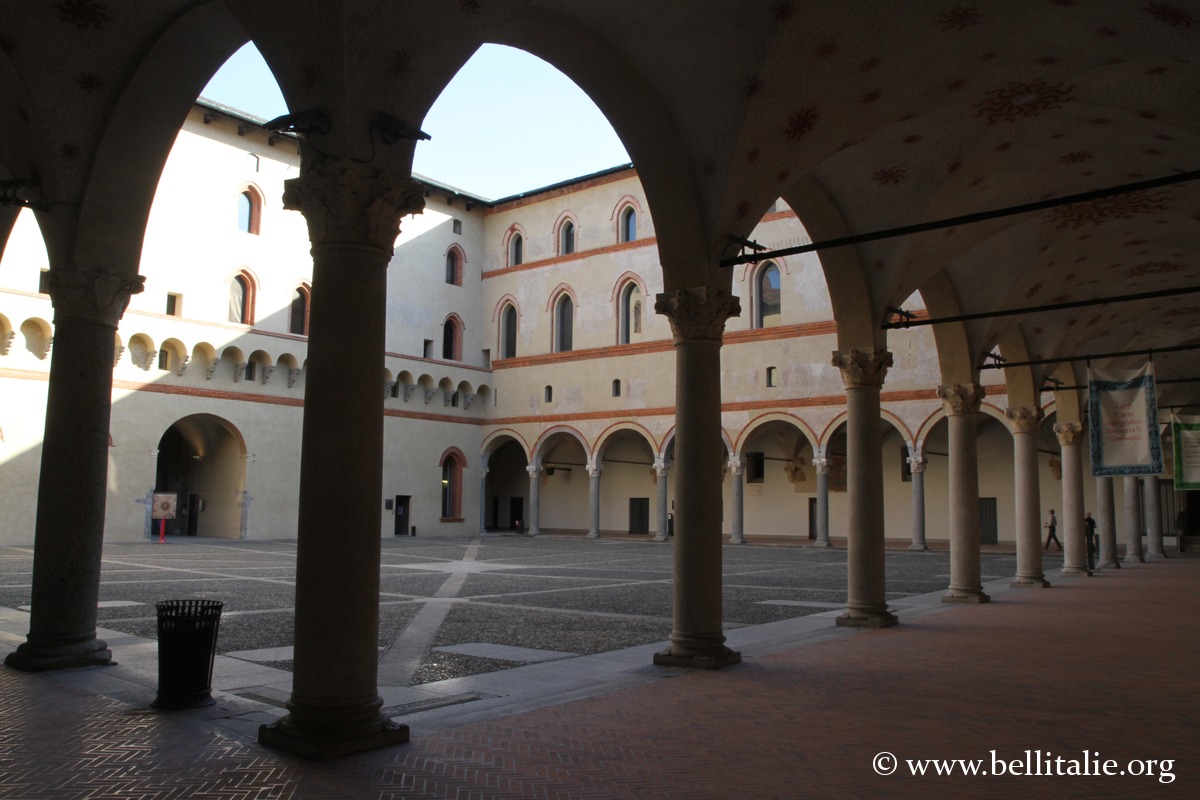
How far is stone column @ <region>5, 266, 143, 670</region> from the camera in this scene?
301 inches

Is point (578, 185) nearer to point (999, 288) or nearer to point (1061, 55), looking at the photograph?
point (999, 288)

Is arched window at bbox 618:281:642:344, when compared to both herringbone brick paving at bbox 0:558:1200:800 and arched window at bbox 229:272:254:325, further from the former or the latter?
herringbone brick paving at bbox 0:558:1200:800

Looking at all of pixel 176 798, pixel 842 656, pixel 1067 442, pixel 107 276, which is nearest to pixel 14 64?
pixel 107 276

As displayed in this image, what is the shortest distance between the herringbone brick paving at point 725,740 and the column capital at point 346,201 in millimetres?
3032

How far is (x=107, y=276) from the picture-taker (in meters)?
7.98

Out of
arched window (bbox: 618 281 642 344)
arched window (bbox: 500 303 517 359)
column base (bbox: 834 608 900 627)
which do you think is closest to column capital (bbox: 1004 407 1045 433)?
column base (bbox: 834 608 900 627)

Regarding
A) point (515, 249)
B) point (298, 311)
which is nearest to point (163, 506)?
point (298, 311)

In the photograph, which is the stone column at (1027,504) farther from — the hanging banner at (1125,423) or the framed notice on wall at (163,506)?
the framed notice on wall at (163,506)

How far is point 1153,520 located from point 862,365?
2175 centimetres

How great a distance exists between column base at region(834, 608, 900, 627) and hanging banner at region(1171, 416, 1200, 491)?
370 inches

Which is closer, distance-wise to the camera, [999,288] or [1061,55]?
[1061,55]

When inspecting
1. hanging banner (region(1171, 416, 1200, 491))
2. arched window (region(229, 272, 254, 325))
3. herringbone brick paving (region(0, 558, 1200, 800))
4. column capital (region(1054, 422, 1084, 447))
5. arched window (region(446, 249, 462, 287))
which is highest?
arched window (region(446, 249, 462, 287))

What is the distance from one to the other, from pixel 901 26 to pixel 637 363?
28.4 m

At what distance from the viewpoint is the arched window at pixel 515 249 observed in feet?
133
